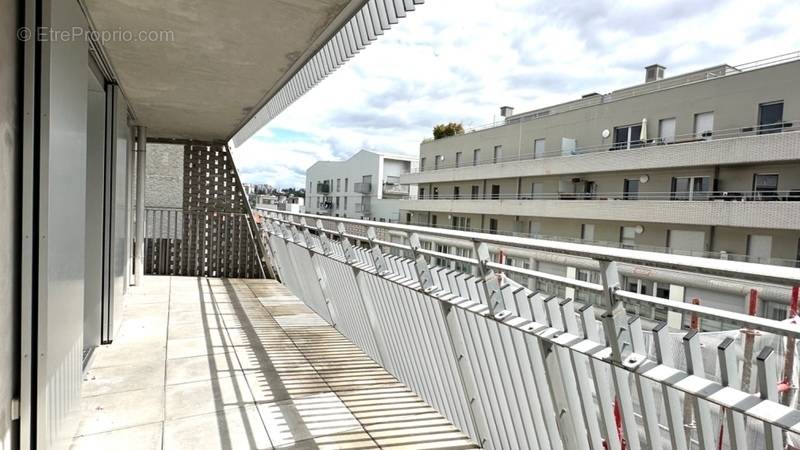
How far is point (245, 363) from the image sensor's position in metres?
3.98

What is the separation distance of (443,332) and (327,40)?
7.97 ft

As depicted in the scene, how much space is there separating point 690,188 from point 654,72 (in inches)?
307

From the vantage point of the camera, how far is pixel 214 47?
11.9 ft

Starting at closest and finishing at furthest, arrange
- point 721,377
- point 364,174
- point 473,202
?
point 721,377 < point 473,202 < point 364,174

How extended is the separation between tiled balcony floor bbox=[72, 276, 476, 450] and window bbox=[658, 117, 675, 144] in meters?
19.0

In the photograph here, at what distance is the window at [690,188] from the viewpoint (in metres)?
18.0

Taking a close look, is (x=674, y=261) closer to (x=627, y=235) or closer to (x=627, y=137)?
(x=627, y=235)

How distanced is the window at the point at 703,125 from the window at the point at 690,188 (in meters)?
1.74

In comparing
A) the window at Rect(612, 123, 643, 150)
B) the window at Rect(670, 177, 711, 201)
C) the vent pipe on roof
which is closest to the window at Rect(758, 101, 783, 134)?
the window at Rect(670, 177, 711, 201)

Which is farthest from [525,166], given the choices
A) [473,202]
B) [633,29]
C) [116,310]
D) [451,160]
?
[116,310]

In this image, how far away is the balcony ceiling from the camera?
9.51ft

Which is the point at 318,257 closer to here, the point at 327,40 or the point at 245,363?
the point at 245,363

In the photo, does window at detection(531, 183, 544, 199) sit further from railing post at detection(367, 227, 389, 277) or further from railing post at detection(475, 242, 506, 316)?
railing post at detection(475, 242, 506, 316)

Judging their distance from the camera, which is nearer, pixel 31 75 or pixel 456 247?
pixel 31 75
